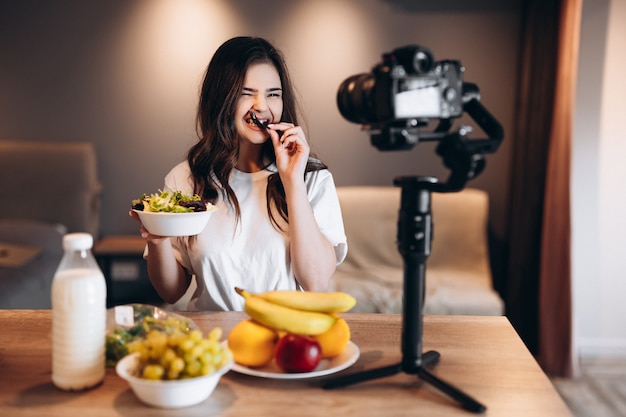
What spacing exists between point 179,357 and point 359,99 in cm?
53

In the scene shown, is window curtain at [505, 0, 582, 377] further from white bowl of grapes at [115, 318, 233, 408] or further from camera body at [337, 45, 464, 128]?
white bowl of grapes at [115, 318, 233, 408]

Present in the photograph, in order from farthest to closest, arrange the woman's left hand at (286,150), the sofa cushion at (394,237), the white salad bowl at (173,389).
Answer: the sofa cushion at (394,237) < the woman's left hand at (286,150) < the white salad bowl at (173,389)

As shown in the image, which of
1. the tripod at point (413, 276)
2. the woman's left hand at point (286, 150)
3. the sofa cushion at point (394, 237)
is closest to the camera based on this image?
the tripod at point (413, 276)

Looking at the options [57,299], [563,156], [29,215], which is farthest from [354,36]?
[57,299]

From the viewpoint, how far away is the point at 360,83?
1.14 m

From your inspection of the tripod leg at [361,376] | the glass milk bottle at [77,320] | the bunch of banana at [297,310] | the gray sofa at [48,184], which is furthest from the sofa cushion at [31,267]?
the tripod leg at [361,376]

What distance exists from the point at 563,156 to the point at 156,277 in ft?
7.36

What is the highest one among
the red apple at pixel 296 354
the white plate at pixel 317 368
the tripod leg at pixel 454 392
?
the red apple at pixel 296 354

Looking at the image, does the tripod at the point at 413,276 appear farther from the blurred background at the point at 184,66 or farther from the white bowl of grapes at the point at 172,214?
the blurred background at the point at 184,66

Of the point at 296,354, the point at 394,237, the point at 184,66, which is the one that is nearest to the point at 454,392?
the point at 296,354

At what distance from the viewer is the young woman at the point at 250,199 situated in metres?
1.69

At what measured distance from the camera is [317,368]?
1189 mm

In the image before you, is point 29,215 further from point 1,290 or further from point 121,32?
point 121,32

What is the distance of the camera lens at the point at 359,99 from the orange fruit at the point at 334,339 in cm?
39
